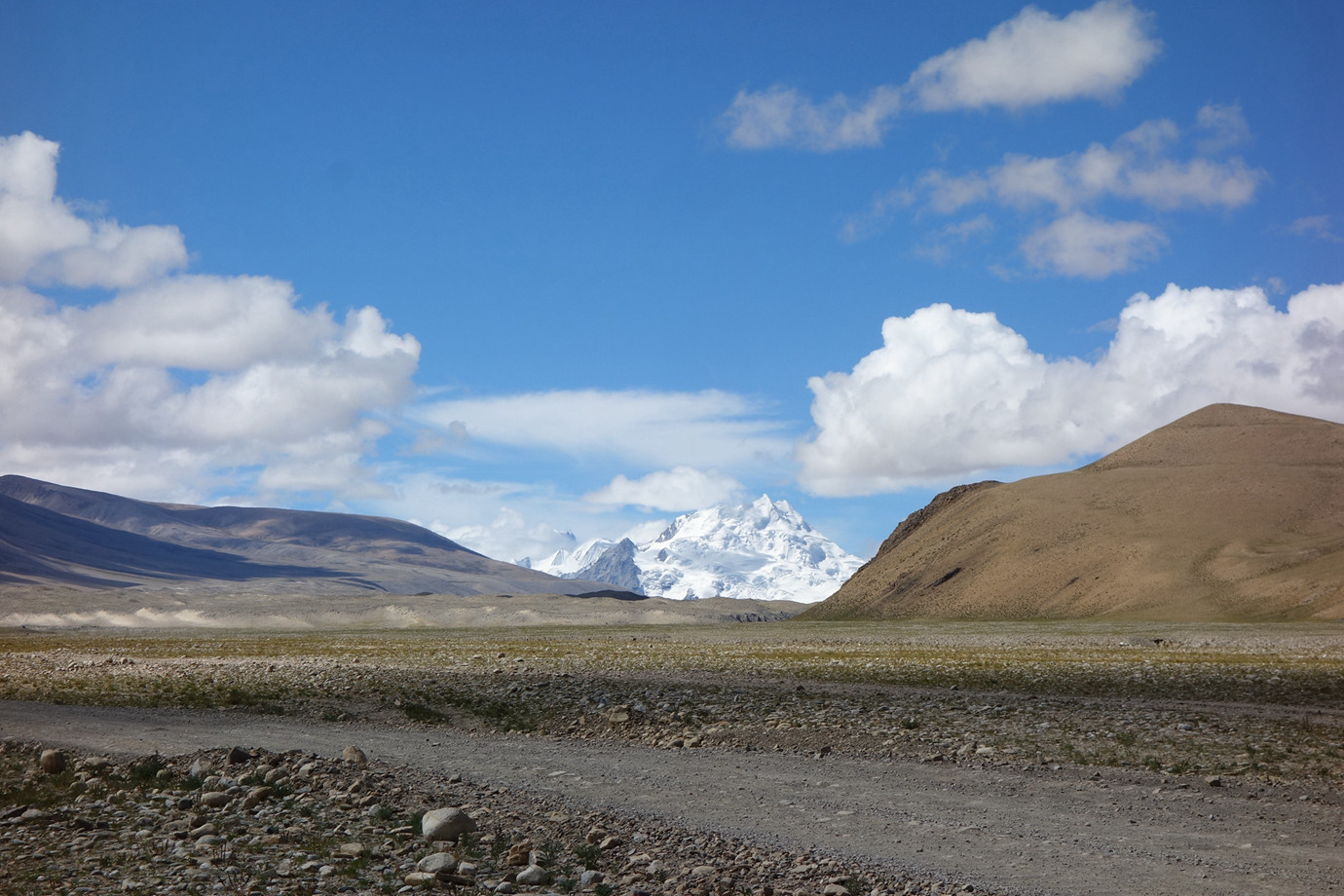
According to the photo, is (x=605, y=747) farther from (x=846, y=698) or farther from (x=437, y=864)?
(x=437, y=864)

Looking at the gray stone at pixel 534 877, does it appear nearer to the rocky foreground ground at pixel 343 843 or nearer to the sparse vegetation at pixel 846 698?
the rocky foreground ground at pixel 343 843

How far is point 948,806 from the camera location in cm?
1370

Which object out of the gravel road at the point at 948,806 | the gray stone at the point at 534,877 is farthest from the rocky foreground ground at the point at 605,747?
the gravel road at the point at 948,806

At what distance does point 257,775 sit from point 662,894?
28.1 feet

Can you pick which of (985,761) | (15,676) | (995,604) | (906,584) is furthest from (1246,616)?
(15,676)

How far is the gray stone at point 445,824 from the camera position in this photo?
1198 cm

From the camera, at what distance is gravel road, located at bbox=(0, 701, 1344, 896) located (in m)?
10.7

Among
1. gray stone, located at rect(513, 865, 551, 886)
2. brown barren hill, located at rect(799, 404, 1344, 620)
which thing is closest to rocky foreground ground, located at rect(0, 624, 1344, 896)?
gray stone, located at rect(513, 865, 551, 886)

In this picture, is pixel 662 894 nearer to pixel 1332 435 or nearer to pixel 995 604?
pixel 995 604

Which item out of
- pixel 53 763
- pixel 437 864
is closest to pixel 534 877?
pixel 437 864

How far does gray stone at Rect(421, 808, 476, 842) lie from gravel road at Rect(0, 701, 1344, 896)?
8.02ft

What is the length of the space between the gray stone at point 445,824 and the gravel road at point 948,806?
244 centimetres

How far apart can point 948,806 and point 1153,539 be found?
131221 mm

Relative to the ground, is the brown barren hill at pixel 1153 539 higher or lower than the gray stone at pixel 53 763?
higher
